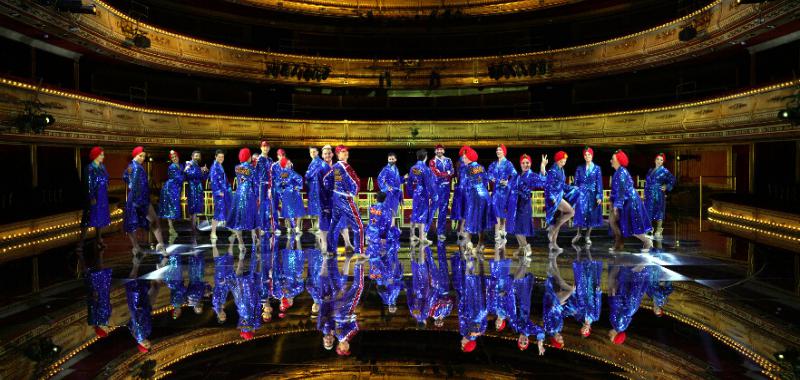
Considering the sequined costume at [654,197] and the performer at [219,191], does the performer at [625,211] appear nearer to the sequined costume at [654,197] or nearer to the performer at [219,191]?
the sequined costume at [654,197]

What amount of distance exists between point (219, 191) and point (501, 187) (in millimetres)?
5732

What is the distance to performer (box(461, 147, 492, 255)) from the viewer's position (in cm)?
1141

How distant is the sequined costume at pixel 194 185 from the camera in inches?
552

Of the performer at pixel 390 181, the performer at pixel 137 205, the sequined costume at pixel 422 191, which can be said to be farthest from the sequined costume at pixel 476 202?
the performer at pixel 137 205

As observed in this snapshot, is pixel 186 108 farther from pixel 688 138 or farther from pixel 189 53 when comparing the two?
pixel 688 138

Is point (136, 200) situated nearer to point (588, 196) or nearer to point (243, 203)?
point (243, 203)

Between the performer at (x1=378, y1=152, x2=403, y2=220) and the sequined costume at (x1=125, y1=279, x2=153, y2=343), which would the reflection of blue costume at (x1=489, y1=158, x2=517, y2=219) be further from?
the sequined costume at (x1=125, y1=279, x2=153, y2=343)

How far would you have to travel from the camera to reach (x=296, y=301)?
710cm

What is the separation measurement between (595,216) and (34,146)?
15.9 metres

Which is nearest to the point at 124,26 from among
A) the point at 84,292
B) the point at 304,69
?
the point at 304,69

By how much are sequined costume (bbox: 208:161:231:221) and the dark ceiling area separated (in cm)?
1222

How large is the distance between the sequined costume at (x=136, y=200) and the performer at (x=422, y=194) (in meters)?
4.92

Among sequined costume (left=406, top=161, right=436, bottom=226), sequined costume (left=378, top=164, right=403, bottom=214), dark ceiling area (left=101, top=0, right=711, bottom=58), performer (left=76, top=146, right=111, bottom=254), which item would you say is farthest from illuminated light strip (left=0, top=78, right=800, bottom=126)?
sequined costume (left=406, top=161, right=436, bottom=226)

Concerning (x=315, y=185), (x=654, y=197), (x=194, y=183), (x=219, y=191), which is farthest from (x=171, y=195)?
(x=654, y=197)
